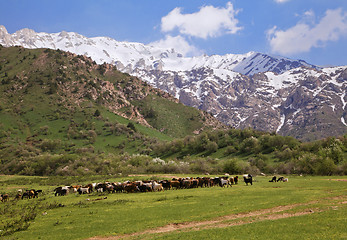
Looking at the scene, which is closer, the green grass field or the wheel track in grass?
the green grass field

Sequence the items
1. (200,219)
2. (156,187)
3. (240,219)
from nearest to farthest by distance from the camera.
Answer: (240,219), (200,219), (156,187)

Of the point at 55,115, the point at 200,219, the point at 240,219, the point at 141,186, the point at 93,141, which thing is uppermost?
the point at 55,115

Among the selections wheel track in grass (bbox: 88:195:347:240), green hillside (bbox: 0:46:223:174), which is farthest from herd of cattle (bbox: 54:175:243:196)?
green hillside (bbox: 0:46:223:174)

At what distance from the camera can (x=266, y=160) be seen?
87250 mm

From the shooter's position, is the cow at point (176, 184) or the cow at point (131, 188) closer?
the cow at point (131, 188)

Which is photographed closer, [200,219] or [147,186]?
[200,219]

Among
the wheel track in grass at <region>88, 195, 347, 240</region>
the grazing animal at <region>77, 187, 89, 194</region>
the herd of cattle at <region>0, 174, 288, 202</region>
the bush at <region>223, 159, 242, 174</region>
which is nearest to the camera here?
the wheel track in grass at <region>88, 195, 347, 240</region>

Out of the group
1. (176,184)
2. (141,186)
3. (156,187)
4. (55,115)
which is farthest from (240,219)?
(55,115)

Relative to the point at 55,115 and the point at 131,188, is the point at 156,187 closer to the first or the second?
the point at 131,188

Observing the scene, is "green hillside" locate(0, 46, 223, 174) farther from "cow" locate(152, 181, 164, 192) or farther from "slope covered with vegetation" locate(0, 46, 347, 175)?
"cow" locate(152, 181, 164, 192)

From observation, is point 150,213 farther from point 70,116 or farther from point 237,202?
point 70,116

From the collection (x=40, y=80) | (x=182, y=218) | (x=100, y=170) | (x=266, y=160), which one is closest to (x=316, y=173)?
(x=266, y=160)

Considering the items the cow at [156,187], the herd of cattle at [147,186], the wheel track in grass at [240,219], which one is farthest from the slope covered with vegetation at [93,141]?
the wheel track in grass at [240,219]

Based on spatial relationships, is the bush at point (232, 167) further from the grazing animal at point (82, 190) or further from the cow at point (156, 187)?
the grazing animal at point (82, 190)
